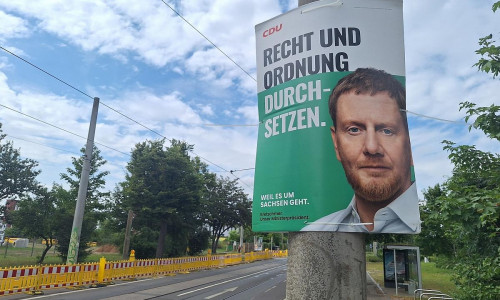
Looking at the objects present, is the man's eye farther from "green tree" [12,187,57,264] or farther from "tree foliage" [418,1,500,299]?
"green tree" [12,187,57,264]

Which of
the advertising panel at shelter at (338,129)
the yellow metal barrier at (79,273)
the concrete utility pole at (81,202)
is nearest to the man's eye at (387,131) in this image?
the advertising panel at shelter at (338,129)

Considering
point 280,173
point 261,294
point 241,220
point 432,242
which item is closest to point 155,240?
point 241,220

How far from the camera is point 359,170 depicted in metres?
2.78

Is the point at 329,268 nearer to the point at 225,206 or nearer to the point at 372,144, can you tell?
the point at 372,144

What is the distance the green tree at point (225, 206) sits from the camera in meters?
41.9

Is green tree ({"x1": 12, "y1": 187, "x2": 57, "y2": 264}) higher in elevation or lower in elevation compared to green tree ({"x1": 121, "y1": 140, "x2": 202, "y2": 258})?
lower

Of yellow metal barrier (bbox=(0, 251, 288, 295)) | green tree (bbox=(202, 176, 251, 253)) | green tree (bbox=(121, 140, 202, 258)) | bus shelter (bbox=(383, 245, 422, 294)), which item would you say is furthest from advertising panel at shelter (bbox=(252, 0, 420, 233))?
green tree (bbox=(202, 176, 251, 253))

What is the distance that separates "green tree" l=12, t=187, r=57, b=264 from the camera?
28219 mm

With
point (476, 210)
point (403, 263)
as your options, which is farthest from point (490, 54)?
point (403, 263)

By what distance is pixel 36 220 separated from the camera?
2870cm

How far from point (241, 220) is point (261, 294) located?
28.5 metres

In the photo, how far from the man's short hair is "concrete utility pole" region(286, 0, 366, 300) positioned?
3.33 ft

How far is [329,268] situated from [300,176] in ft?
2.58

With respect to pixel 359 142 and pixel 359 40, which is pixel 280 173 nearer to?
pixel 359 142
